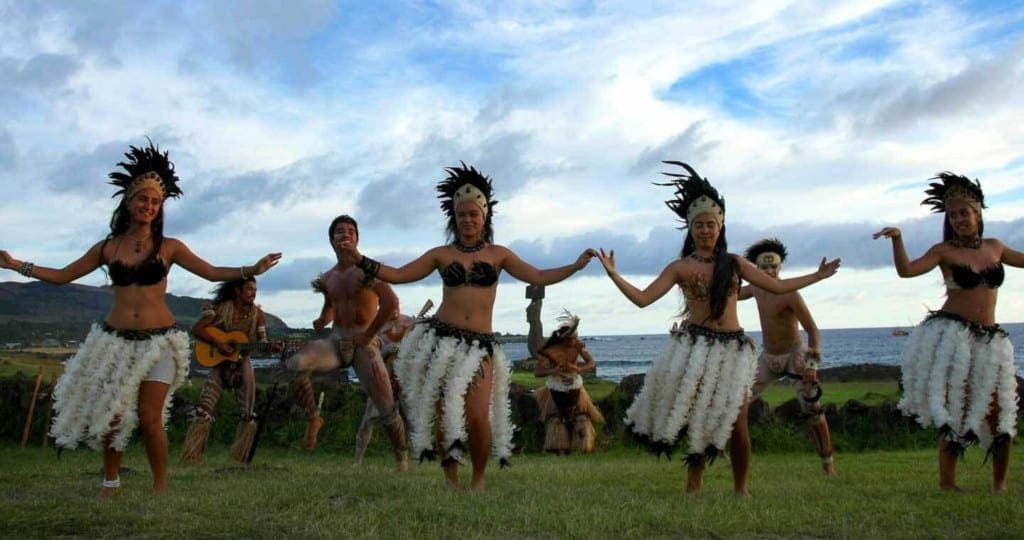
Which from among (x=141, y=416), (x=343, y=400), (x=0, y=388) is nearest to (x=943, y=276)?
(x=141, y=416)

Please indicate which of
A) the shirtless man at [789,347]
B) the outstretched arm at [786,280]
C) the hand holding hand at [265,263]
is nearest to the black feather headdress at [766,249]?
the shirtless man at [789,347]

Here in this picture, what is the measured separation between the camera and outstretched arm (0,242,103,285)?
6141mm

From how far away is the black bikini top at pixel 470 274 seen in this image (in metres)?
6.50

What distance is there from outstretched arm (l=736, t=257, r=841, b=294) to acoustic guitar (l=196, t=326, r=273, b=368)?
503 cm

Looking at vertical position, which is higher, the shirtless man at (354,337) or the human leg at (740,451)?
the shirtless man at (354,337)

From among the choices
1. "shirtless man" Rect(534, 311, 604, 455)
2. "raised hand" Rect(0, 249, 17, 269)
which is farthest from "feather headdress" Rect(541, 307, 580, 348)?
"raised hand" Rect(0, 249, 17, 269)

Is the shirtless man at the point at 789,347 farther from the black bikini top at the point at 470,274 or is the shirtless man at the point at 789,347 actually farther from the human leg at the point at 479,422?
the human leg at the point at 479,422

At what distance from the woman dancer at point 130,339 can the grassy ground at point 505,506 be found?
0.38 metres

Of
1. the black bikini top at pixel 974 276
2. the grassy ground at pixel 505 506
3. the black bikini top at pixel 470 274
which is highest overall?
the black bikini top at pixel 974 276

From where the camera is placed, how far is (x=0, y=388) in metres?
11.1

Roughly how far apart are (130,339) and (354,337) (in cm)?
228

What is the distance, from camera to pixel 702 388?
616 cm

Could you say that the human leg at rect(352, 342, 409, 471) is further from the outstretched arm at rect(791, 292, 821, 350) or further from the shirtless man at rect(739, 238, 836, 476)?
the outstretched arm at rect(791, 292, 821, 350)

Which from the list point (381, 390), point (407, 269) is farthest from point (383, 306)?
point (407, 269)
